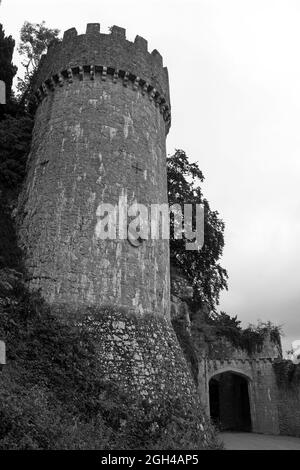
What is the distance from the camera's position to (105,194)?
11883 mm

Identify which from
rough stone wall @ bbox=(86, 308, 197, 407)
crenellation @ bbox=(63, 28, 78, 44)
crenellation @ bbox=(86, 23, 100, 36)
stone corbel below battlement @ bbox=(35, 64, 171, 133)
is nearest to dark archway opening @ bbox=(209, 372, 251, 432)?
rough stone wall @ bbox=(86, 308, 197, 407)

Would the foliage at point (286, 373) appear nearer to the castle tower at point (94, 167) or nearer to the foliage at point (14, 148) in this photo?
the castle tower at point (94, 167)

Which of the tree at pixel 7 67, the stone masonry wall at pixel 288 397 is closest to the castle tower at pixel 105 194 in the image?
the tree at pixel 7 67

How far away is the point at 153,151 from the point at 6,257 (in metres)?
6.00

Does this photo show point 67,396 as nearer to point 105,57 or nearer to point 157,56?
point 105,57

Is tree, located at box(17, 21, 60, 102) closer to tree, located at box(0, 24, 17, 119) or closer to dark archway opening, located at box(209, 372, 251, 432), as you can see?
tree, located at box(0, 24, 17, 119)

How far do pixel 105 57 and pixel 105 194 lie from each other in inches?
196

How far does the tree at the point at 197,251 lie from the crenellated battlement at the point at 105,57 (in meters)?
7.14

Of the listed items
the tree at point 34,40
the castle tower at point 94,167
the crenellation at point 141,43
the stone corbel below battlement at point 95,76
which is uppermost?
the tree at point 34,40

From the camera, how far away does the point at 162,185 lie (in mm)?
14031

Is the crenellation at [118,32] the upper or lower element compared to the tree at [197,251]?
upper

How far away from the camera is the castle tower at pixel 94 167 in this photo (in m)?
11.0

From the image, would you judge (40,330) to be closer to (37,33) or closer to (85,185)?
(85,185)
